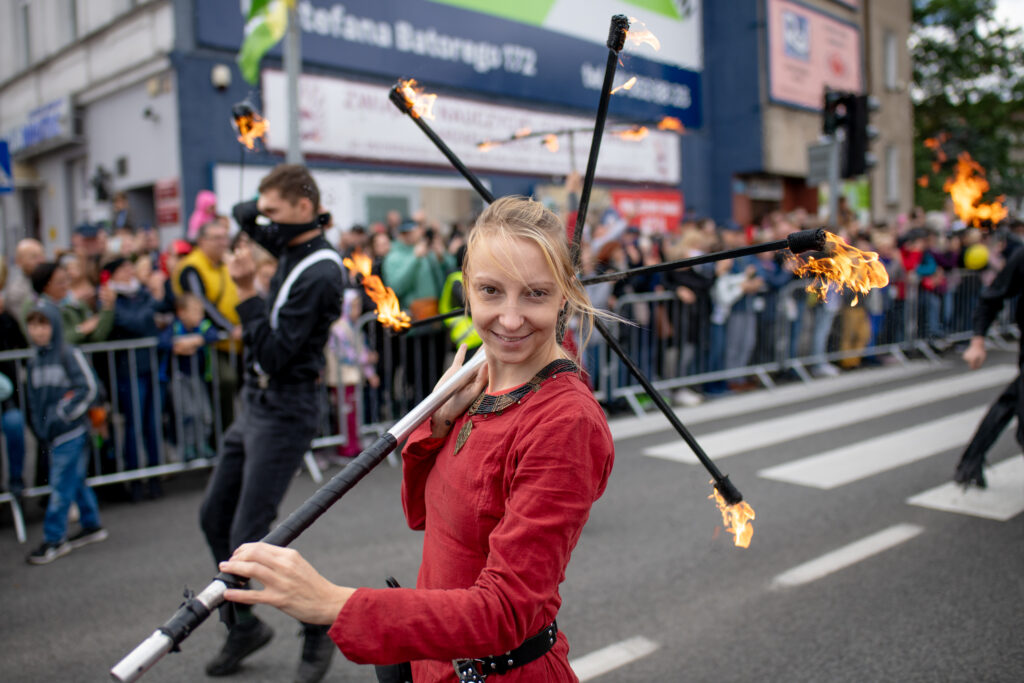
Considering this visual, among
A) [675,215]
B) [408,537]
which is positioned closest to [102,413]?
[408,537]

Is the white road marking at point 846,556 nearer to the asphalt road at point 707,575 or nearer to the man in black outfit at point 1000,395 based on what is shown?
the asphalt road at point 707,575

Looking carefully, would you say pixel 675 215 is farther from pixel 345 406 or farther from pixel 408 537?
pixel 408 537

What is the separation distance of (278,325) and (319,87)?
32.6ft

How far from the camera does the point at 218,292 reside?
6773 mm

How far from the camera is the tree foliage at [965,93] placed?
91.5ft

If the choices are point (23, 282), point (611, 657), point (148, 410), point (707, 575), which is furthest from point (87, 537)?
point (707, 575)

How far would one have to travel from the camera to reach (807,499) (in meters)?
5.64

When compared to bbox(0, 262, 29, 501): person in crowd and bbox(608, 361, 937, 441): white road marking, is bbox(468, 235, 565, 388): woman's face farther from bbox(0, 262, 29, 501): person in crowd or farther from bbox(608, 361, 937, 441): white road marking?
bbox(608, 361, 937, 441): white road marking

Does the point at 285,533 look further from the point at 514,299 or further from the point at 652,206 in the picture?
the point at 652,206

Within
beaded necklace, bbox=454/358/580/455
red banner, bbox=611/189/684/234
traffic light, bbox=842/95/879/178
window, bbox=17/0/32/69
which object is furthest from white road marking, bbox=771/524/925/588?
window, bbox=17/0/32/69

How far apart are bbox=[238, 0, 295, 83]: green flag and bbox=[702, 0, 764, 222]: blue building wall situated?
44.8 ft

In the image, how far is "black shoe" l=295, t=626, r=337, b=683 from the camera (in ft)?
10.7

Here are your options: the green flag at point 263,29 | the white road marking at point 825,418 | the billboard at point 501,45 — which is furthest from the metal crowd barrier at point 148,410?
the billboard at point 501,45

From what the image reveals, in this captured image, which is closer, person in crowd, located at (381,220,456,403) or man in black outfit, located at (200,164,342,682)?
man in black outfit, located at (200,164,342,682)
